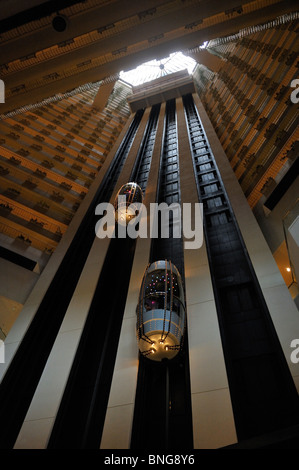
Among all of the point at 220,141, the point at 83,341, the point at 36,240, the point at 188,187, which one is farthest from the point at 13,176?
the point at 220,141

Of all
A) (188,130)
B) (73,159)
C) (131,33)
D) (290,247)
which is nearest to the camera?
(290,247)

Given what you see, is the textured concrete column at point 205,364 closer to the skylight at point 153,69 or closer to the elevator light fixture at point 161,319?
the elevator light fixture at point 161,319

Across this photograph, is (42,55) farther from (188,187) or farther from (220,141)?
(220,141)

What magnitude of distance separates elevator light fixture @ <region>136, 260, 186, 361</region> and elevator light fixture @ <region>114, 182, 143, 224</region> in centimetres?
508

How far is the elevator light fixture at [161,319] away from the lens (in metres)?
5.97

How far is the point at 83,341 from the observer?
8445 mm

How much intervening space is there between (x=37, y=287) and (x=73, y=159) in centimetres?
1357

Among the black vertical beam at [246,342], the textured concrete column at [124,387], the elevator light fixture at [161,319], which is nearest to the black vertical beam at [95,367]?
the textured concrete column at [124,387]

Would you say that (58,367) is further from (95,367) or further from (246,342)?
(246,342)

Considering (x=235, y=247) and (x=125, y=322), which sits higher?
(x=235, y=247)

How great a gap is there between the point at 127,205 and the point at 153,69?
43.2 meters

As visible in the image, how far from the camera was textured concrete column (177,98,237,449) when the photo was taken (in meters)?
5.62

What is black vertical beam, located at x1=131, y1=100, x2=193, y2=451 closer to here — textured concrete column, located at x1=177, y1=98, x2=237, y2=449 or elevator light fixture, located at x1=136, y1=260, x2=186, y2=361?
textured concrete column, located at x1=177, y1=98, x2=237, y2=449

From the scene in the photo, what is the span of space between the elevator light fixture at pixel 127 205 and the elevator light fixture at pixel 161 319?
5.08 meters
